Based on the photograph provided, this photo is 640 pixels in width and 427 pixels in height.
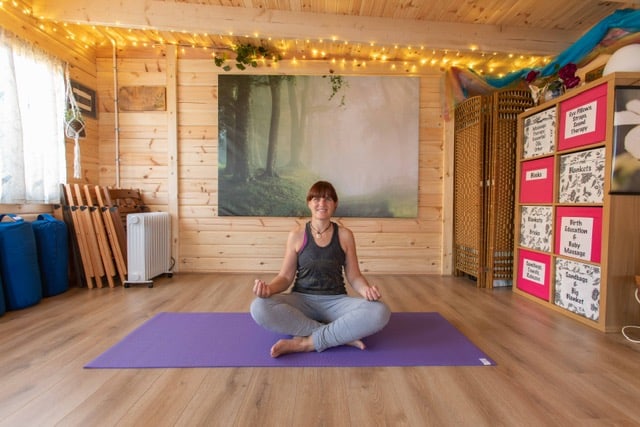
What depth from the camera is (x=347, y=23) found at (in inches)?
127

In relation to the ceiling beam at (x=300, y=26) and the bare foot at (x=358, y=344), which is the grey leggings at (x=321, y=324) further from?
the ceiling beam at (x=300, y=26)

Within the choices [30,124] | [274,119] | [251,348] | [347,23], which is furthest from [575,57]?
[30,124]

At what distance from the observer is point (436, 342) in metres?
1.91

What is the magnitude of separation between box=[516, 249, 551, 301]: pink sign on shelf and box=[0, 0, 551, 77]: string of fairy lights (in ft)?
7.23

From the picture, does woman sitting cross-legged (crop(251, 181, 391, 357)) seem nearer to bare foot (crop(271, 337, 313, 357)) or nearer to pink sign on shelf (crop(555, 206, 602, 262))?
bare foot (crop(271, 337, 313, 357))

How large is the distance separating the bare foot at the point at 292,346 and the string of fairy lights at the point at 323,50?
289 cm

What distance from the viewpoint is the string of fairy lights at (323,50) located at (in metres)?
3.41

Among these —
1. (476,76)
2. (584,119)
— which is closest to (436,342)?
(584,119)

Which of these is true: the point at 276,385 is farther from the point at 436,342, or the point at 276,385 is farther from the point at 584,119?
the point at 584,119

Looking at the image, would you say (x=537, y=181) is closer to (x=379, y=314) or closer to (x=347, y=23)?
(x=379, y=314)

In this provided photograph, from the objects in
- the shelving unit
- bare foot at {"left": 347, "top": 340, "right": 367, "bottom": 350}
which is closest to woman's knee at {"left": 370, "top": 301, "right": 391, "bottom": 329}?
bare foot at {"left": 347, "top": 340, "right": 367, "bottom": 350}

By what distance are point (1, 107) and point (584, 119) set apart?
14.8ft

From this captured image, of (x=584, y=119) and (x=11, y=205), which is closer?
(x=584, y=119)

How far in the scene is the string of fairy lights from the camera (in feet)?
Answer: 11.2
